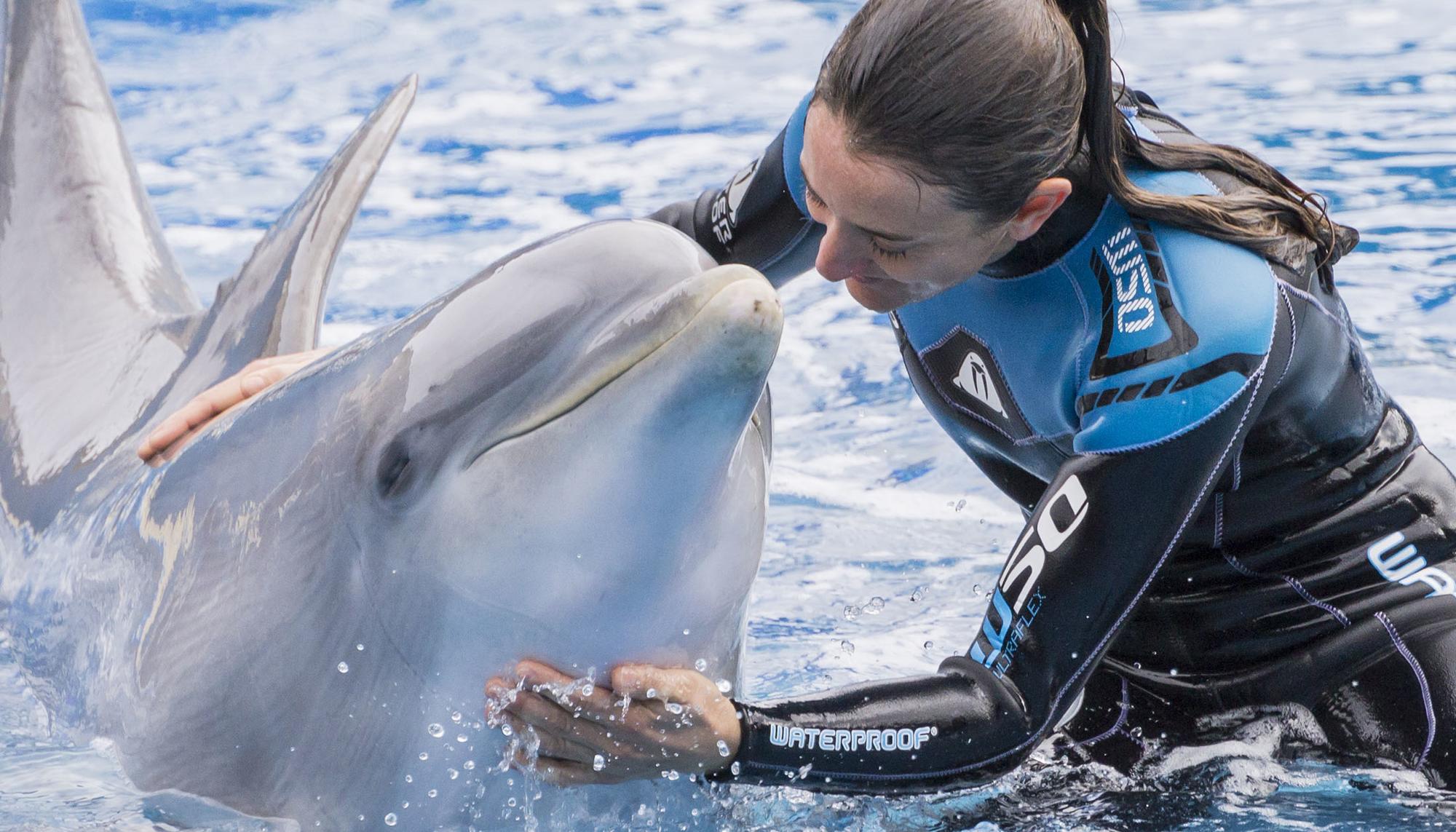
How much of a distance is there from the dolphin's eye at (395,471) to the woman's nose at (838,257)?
2.80ft

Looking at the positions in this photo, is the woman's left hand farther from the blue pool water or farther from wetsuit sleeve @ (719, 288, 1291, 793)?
the blue pool water

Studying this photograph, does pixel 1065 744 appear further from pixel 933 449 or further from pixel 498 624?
pixel 933 449

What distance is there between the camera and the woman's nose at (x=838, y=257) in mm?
2738

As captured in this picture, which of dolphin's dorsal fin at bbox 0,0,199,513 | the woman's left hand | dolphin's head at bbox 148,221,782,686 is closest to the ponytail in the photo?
dolphin's head at bbox 148,221,782,686

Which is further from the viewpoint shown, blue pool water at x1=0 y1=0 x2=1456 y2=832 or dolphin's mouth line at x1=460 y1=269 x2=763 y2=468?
blue pool water at x1=0 y1=0 x2=1456 y2=832

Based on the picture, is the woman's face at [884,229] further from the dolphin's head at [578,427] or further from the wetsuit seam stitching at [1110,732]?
the wetsuit seam stitching at [1110,732]

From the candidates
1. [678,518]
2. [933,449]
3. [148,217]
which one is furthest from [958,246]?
[933,449]

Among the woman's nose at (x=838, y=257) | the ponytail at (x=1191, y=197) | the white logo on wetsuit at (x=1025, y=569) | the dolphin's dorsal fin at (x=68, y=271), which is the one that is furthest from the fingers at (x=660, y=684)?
the dolphin's dorsal fin at (x=68, y=271)

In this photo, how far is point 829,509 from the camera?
577cm

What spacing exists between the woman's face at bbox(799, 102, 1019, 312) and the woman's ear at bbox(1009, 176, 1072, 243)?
14 millimetres

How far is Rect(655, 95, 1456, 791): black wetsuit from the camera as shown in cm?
267

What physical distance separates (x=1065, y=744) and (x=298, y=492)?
1.76 m

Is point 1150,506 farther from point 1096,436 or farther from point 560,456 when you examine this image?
point 560,456

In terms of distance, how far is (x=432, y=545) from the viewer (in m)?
2.28
